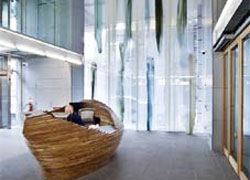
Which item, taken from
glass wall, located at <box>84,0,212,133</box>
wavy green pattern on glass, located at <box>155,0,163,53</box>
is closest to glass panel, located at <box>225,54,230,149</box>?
glass wall, located at <box>84,0,212,133</box>

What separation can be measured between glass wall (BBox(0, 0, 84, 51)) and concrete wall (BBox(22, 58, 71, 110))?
90cm

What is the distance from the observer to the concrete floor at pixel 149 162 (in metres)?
4.05

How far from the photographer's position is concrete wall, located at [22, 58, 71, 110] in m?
9.83

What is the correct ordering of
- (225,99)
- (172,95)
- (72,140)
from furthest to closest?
(172,95) < (225,99) < (72,140)

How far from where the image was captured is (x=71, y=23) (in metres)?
9.75

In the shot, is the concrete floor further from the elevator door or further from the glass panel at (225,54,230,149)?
the elevator door

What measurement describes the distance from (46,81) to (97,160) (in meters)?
6.26

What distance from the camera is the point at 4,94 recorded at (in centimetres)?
929

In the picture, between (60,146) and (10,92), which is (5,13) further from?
(60,146)

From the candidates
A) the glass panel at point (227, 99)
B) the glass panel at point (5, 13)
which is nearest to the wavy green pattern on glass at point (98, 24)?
the glass panel at point (5, 13)

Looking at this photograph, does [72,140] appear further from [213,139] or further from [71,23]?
[71,23]

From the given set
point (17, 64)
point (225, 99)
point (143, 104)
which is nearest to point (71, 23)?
point (17, 64)

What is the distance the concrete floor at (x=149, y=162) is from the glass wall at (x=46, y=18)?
3.44 metres

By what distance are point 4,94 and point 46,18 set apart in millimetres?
2769
